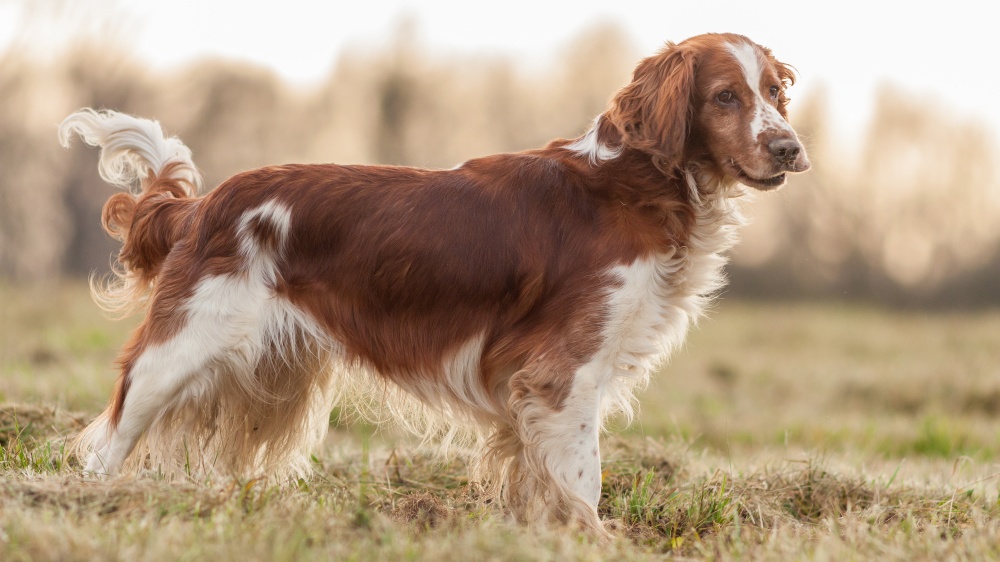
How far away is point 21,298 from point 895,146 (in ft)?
45.9

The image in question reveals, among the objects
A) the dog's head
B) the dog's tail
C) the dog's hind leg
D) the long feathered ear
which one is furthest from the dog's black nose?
the dog's tail

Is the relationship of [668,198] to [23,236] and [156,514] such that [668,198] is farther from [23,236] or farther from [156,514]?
[23,236]

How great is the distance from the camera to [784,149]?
11.0 feet

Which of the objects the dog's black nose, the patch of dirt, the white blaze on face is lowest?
the patch of dirt

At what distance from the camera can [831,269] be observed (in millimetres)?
18016

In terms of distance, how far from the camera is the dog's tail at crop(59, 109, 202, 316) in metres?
3.75

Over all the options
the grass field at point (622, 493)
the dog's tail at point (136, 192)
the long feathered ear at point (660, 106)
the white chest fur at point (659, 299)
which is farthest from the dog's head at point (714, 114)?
the dog's tail at point (136, 192)

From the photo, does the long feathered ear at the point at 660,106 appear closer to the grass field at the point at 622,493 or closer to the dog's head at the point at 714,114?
the dog's head at the point at 714,114

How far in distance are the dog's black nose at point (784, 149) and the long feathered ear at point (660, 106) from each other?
0.31m

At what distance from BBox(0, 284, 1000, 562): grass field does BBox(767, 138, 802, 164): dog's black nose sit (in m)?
1.19

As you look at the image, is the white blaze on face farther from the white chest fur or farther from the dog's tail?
the dog's tail

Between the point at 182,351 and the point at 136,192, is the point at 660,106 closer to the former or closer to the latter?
the point at 182,351

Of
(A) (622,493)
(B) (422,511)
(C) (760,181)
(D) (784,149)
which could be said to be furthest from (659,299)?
(B) (422,511)

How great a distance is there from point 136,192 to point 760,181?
2.39 meters
